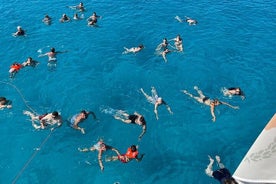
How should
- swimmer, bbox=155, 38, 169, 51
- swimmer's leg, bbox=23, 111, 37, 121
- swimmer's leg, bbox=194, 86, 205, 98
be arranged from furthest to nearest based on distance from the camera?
swimmer, bbox=155, 38, 169, 51, swimmer's leg, bbox=194, 86, 205, 98, swimmer's leg, bbox=23, 111, 37, 121

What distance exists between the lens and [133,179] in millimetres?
20109

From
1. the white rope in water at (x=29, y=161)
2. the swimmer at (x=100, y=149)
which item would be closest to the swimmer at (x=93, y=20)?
the white rope in water at (x=29, y=161)

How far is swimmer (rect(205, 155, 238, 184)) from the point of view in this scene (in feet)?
60.9

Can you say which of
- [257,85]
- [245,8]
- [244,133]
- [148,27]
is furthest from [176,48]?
[245,8]

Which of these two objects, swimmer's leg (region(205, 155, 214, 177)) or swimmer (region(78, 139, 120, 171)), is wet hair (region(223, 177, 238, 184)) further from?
swimmer (region(78, 139, 120, 171))

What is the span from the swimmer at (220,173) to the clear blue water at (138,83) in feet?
1.23

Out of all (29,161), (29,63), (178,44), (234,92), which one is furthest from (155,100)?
(29,63)

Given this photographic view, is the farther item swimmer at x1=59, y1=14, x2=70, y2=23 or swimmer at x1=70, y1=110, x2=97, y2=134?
swimmer at x1=59, y1=14, x2=70, y2=23

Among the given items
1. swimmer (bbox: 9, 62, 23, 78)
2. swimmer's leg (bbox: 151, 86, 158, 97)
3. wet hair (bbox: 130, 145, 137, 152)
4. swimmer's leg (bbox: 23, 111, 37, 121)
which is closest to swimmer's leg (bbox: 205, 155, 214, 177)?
wet hair (bbox: 130, 145, 137, 152)

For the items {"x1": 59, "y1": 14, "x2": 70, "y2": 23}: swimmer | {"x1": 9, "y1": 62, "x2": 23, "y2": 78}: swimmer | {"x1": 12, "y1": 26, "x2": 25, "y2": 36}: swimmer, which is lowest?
{"x1": 9, "y1": 62, "x2": 23, "y2": 78}: swimmer

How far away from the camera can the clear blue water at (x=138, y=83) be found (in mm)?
21172

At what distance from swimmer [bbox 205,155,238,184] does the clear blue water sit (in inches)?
14.8

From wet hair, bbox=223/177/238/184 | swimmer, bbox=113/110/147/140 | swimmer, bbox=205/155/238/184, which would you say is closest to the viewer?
wet hair, bbox=223/177/238/184

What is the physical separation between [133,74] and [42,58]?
9.25m
